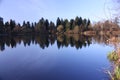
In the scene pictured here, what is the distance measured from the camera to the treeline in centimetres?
5472

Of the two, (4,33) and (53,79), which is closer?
(53,79)

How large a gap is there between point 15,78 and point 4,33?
45.7 m

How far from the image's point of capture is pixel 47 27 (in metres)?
59.7

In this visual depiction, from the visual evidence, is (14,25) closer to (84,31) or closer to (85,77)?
(84,31)

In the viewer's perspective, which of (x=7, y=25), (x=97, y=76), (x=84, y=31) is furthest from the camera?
(x=84, y=31)

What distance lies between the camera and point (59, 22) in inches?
2327

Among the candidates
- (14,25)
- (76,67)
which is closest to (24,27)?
(14,25)

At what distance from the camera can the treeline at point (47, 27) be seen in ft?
180

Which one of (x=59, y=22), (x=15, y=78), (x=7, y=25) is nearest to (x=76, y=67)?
(x=15, y=78)

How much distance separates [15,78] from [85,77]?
2666 millimetres

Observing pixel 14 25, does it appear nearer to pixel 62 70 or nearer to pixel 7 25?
pixel 7 25

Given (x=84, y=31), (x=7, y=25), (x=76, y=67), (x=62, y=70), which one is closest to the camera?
(x=62, y=70)

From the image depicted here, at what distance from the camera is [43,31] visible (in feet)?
197

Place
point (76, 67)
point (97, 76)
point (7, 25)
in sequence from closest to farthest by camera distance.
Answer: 1. point (97, 76)
2. point (76, 67)
3. point (7, 25)
